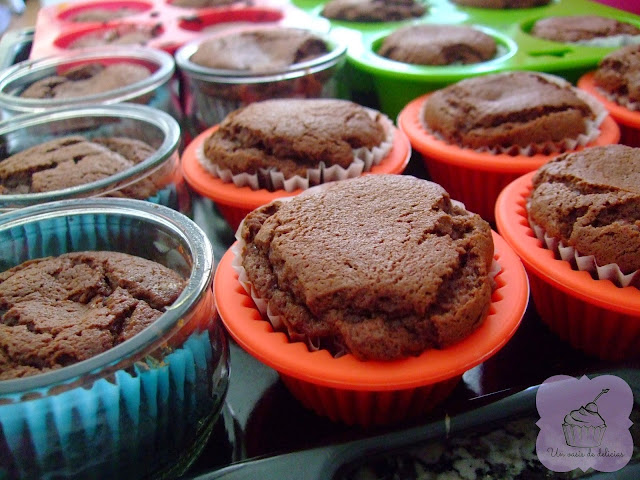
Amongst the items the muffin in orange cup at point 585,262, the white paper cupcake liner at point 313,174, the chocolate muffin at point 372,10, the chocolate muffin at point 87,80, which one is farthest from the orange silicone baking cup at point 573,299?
the chocolate muffin at point 372,10

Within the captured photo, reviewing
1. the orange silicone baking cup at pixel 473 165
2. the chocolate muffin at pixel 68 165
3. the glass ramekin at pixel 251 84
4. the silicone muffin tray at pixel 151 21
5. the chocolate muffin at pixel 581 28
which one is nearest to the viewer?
the chocolate muffin at pixel 68 165

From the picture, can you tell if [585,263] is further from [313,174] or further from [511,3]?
[511,3]

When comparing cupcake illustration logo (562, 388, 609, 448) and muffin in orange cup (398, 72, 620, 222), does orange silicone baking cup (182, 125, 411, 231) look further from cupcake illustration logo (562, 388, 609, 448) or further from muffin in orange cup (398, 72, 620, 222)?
cupcake illustration logo (562, 388, 609, 448)

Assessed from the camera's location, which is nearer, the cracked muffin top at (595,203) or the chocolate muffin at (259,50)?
the cracked muffin top at (595,203)

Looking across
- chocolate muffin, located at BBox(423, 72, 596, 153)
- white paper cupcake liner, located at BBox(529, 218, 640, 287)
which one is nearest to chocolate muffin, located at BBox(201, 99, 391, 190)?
chocolate muffin, located at BBox(423, 72, 596, 153)

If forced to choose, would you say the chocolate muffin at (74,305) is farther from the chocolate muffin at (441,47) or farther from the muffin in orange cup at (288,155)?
the chocolate muffin at (441,47)

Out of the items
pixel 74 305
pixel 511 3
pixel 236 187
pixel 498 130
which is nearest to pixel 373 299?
pixel 74 305
